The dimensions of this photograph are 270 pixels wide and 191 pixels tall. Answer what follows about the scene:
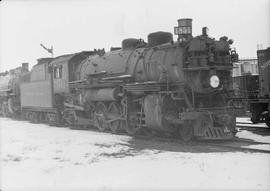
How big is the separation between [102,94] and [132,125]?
2.00m

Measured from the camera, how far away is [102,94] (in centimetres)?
1530

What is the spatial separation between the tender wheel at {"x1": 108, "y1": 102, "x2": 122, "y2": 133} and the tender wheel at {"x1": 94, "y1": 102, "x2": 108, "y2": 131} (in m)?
0.33

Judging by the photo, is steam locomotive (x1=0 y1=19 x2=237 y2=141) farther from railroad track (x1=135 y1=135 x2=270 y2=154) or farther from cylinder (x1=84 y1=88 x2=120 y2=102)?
railroad track (x1=135 y1=135 x2=270 y2=154)

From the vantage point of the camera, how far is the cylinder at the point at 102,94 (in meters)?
14.6

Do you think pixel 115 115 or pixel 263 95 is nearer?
pixel 263 95

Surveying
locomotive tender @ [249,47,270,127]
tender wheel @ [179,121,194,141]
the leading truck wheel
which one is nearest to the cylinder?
the leading truck wheel

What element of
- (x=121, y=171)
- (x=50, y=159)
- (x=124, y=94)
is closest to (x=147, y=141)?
(x=124, y=94)

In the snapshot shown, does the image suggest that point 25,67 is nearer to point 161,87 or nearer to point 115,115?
point 115,115

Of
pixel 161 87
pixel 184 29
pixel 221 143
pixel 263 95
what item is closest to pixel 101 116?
pixel 161 87

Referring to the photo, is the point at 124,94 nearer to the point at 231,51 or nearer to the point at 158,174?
the point at 231,51

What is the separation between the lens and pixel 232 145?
10977 millimetres

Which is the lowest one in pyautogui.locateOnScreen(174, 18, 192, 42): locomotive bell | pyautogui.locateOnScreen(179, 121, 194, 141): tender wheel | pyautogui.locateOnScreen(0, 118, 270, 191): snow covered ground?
pyautogui.locateOnScreen(0, 118, 270, 191): snow covered ground

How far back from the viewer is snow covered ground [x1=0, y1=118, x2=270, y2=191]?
22.5ft

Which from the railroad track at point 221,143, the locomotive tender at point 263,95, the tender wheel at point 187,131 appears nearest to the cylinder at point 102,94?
the railroad track at point 221,143
